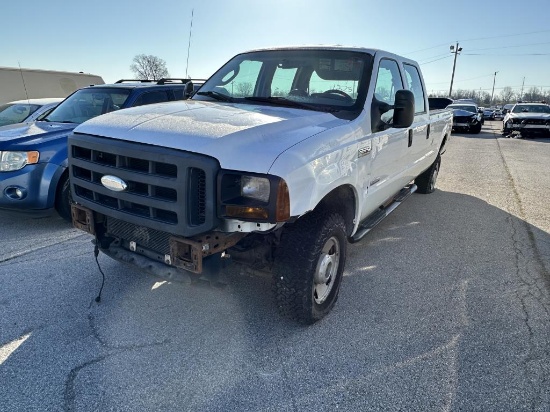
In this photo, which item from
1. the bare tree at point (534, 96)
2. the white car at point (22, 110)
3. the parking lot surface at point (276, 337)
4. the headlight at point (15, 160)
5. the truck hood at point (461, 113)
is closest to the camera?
the parking lot surface at point (276, 337)

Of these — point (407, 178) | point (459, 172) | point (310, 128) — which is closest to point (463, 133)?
point (459, 172)

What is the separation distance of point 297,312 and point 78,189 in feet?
6.24

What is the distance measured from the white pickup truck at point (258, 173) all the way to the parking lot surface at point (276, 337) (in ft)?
1.35

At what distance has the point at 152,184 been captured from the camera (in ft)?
7.70

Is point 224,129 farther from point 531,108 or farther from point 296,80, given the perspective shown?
point 531,108

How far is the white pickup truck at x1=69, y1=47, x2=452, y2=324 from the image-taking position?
87.5 inches

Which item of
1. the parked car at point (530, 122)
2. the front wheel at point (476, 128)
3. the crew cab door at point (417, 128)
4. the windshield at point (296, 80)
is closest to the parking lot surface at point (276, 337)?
the crew cab door at point (417, 128)

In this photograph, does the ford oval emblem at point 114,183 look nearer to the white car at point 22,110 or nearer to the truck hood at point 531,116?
the white car at point 22,110

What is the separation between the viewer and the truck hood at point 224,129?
221 centimetres

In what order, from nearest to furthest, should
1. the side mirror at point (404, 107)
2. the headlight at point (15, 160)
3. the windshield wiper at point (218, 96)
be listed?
the side mirror at point (404, 107) → the windshield wiper at point (218, 96) → the headlight at point (15, 160)

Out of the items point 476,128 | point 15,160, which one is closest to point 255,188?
point 15,160

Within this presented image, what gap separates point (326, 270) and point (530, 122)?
18790 millimetres

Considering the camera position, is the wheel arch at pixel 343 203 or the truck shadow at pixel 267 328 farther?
the wheel arch at pixel 343 203

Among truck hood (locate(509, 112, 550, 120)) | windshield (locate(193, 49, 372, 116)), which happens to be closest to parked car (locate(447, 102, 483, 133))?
truck hood (locate(509, 112, 550, 120))
